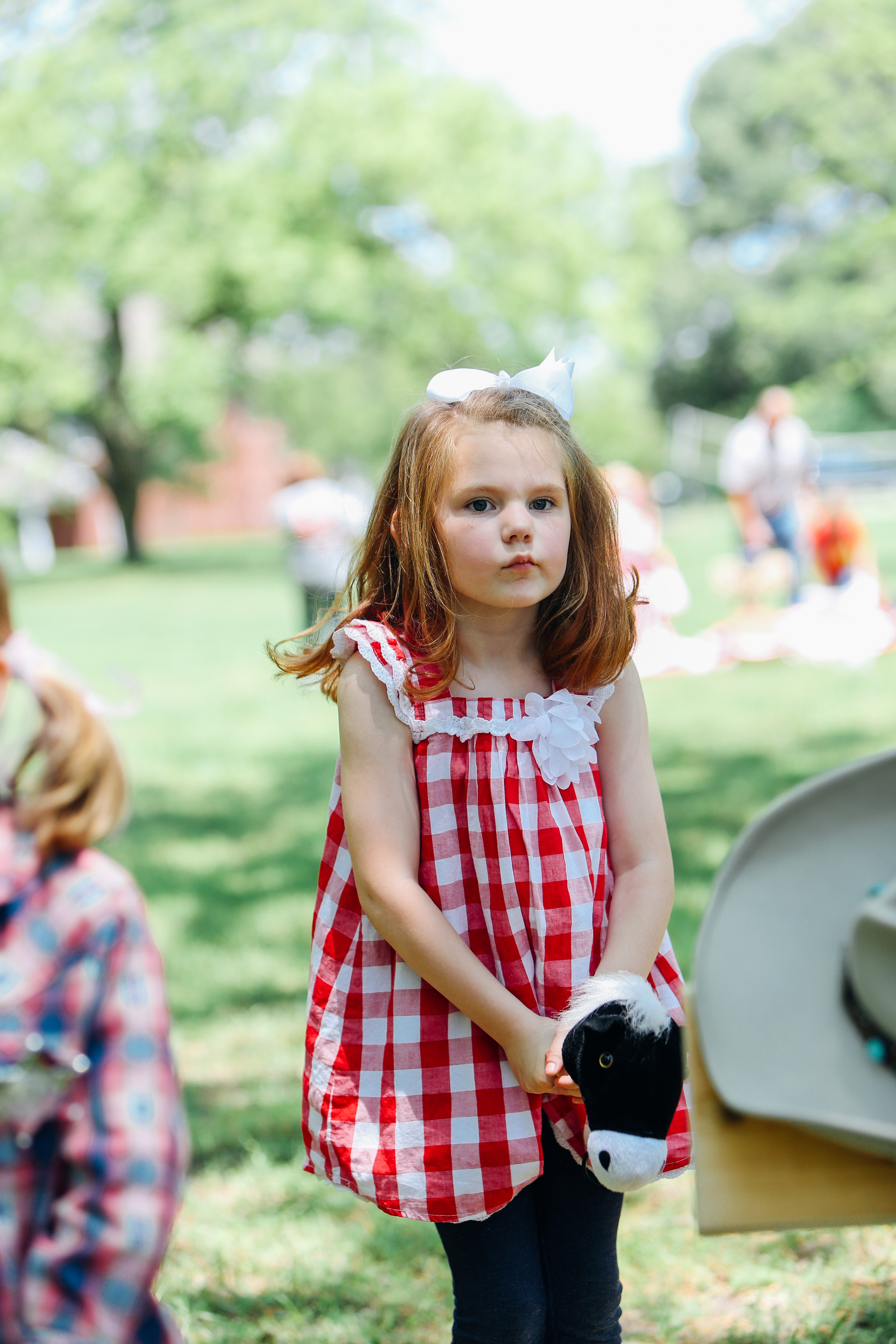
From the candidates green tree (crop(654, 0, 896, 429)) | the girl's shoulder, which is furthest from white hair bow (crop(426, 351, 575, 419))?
green tree (crop(654, 0, 896, 429))

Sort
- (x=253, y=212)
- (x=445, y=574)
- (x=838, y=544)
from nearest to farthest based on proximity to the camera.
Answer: (x=445, y=574) → (x=838, y=544) → (x=253, y=212)

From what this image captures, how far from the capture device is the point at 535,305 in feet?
87.7

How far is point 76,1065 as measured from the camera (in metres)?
1.18

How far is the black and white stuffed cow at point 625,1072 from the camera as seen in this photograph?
1.35 metres

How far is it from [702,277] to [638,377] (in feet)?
15.2

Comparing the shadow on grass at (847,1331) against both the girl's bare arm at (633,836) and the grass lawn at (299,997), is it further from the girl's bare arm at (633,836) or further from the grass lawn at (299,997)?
the girl's bare arm at (633,836)

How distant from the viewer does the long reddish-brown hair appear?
165cm

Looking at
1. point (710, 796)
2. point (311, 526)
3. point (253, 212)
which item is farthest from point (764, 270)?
point (710, 796)

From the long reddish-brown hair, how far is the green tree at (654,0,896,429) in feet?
59.1

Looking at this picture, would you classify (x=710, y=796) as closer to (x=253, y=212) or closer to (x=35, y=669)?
(x=35, y=669)

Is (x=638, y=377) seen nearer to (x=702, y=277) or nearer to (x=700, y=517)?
(x=702, y=277)

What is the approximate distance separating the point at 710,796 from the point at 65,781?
464 cm

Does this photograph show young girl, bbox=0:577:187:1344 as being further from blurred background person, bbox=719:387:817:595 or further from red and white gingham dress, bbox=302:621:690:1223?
blurred background person, bbox=719:387:817:595

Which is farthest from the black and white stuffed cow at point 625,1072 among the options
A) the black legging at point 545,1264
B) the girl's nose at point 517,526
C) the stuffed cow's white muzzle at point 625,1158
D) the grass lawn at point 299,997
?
the grass lawn at point 299,997
